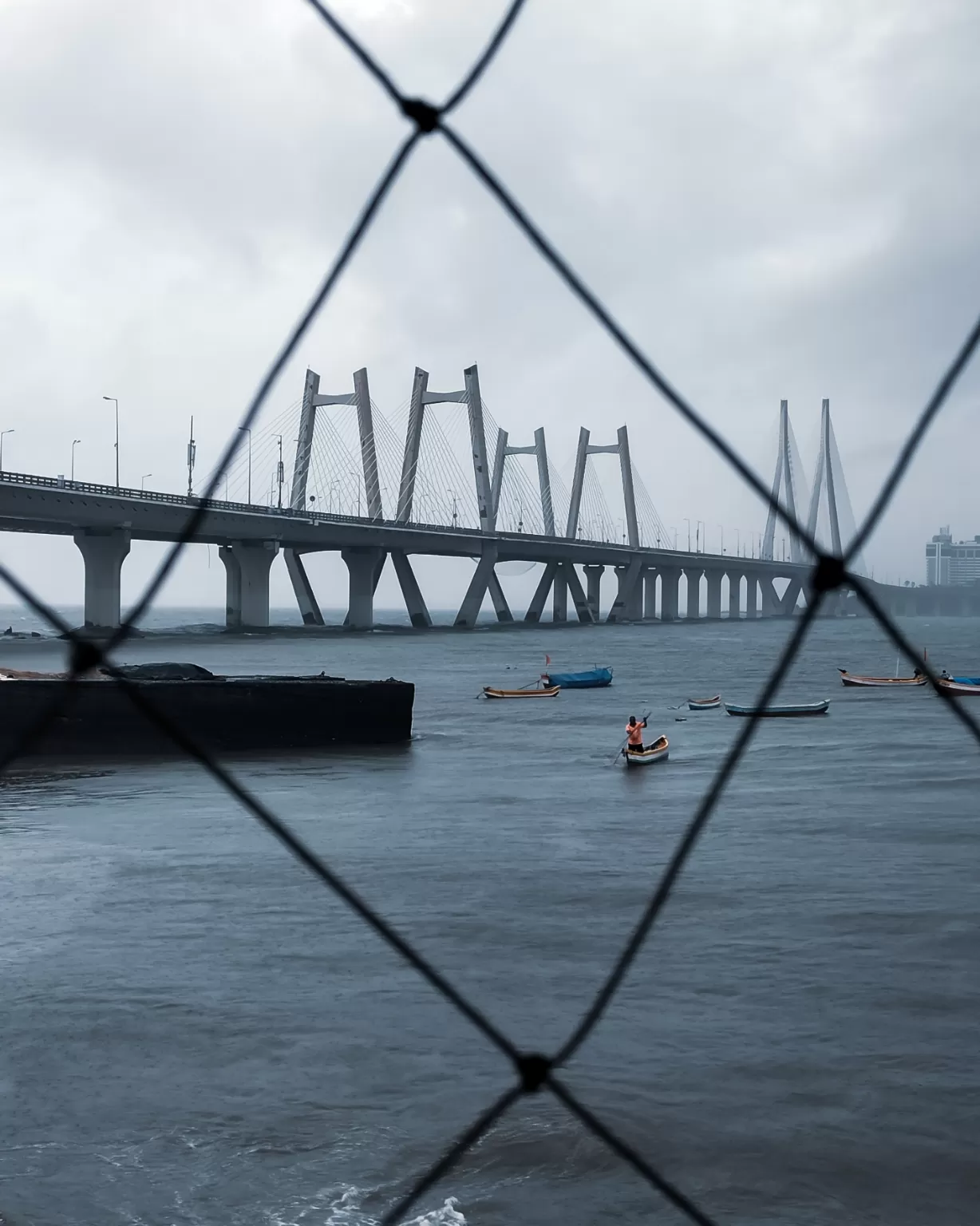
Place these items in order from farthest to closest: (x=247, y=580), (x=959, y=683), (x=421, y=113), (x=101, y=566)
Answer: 1. (x=247, y=580)
2. (x=101, y=566)
3. (x=959, y=683)
4. (x=421, y=113)

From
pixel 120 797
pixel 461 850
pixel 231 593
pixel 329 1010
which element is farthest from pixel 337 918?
pixel 231 593

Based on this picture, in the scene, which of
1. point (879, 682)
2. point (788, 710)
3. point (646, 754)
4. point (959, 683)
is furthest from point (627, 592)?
point (646, 754)

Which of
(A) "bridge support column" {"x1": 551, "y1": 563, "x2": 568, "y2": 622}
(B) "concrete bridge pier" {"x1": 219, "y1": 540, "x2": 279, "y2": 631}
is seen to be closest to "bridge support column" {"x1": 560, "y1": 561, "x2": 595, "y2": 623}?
(A) "bridge support column" {"x1": 551, "y1": 563, "x2": 568, "y2": 622}

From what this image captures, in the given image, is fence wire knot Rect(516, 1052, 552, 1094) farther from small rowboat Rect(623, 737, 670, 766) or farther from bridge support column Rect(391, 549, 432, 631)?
bridge support column Rect(391, 549, 432, 631)

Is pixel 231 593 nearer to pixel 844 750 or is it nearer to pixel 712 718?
pixel 712 718

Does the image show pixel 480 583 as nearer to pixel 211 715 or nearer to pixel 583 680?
pixel 583 680

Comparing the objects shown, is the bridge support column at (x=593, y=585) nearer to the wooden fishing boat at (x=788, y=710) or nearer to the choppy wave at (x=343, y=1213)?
the wooden fishing boat at (x=788, y=710)
